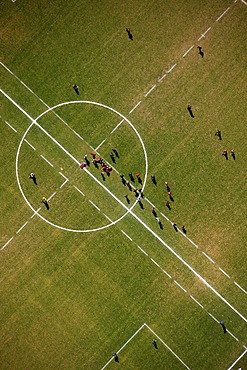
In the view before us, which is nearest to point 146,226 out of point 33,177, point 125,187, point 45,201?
point 125,187

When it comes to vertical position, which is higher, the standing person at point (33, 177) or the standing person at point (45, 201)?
the standing person at point (33, 177)

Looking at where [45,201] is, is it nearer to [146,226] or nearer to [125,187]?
[125,187]

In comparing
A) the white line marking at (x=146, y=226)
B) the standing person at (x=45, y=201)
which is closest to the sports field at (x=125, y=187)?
the white line marking at (x=146, y=226)

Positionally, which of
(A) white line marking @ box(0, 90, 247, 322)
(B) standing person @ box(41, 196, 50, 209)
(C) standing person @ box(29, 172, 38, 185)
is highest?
(A) white line marking @ box(0, 90, 247, 322)

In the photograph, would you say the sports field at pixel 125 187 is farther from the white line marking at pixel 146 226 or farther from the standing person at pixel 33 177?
the standing person at pixel 33 177

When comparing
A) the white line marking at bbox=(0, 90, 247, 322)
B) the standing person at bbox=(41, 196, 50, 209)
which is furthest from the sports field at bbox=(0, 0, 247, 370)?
the standing person at bbox=(41, 196, 50, 209)

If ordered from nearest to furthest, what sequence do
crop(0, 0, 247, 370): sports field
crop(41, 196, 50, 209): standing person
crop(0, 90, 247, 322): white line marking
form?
crop(0, 90, 247, 322): white line marking → crop(0, 0, 247, 370): sports field → crop(41, 196, 50, 209): standing person

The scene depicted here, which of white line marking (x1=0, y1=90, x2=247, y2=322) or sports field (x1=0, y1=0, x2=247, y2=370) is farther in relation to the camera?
sports field (x1=0, y1=0, x2=247, y2=370)

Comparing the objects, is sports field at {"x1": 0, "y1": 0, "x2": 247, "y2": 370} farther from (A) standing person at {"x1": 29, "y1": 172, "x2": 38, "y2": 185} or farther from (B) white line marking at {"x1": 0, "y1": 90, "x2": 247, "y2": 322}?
(A) standing person at {"x1": 29, "y1": 172, "x2": 38, "y2": 185}

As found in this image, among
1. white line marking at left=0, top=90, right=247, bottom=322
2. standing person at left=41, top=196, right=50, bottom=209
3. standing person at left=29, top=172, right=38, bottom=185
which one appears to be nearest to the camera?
white line marking at left=0, top=90, right=247, bottom=322
